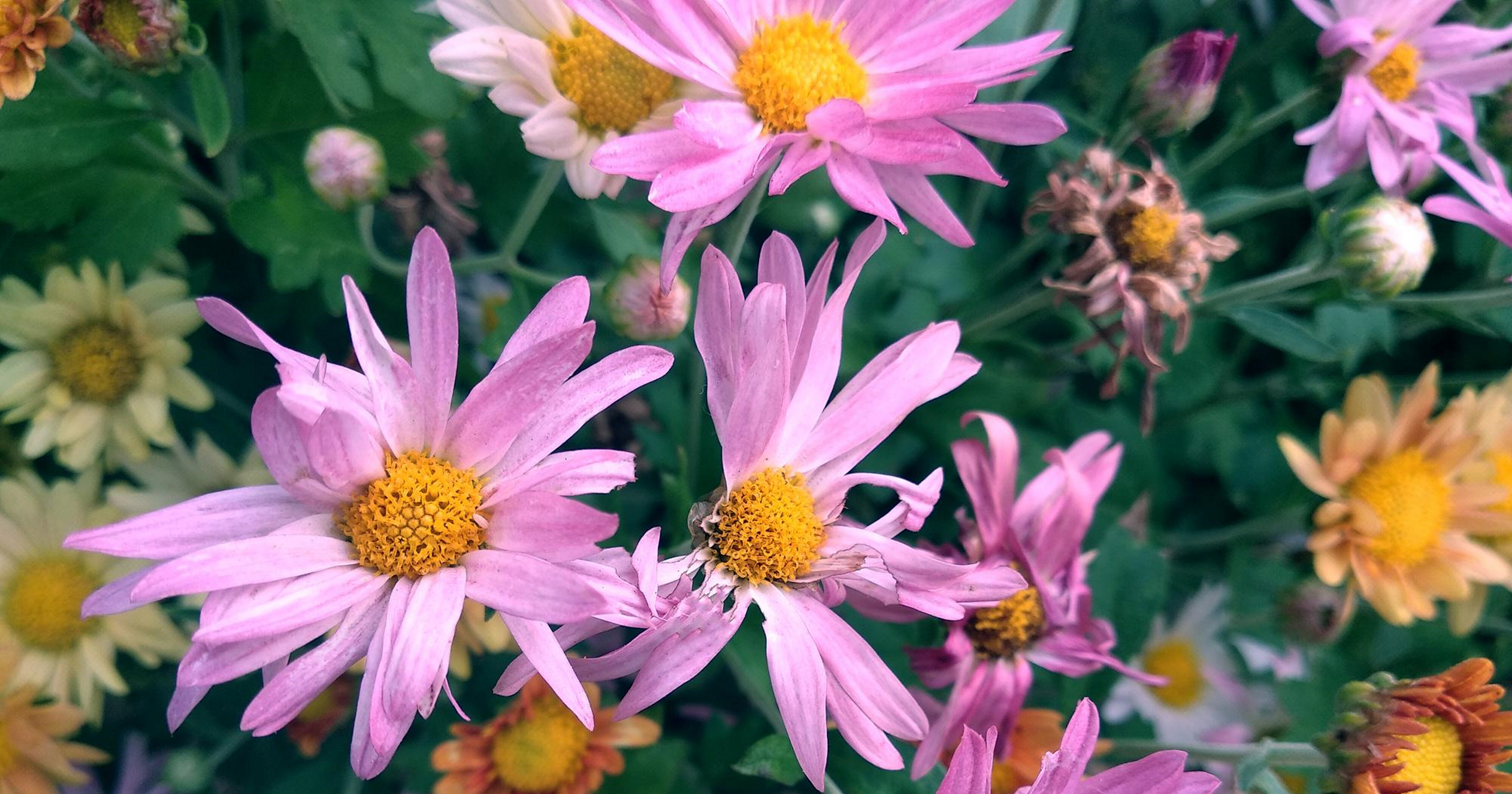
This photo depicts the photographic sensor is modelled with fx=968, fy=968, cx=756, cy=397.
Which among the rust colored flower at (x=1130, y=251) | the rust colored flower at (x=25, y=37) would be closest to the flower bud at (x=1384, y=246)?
the rust colored flower at (x=1130, y=251)

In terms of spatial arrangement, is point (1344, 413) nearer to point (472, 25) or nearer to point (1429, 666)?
point (1429, 666)

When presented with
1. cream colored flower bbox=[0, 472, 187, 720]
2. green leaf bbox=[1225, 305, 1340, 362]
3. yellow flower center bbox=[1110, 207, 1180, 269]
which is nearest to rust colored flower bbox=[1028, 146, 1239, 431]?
yellow flower center bbox=[1110, 207, 1180, 269]

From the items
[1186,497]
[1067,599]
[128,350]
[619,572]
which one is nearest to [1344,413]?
[1186,497]

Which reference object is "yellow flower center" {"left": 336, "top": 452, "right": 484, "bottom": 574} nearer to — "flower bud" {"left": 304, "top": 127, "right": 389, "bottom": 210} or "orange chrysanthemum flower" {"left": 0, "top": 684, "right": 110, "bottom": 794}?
"flower bud" {"left": 304, "top": 127, "right": 389, "bottom": 210}

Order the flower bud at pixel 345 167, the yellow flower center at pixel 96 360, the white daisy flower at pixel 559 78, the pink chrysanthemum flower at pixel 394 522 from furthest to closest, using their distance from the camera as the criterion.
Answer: the yellow flower center at pixel 96 360, the flower bud at pixel 345 167, the white daisy flower at pixel 559 78, the pink chrysanthemum flower at pixel 394 522

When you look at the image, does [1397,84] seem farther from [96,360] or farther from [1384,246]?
[96,360]

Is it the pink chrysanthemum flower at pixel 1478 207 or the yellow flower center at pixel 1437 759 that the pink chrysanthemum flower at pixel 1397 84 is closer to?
the pink chrysanthemum flower at pixel 1478 207

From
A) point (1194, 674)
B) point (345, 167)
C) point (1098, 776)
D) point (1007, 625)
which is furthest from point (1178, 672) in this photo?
point (345, 167)
